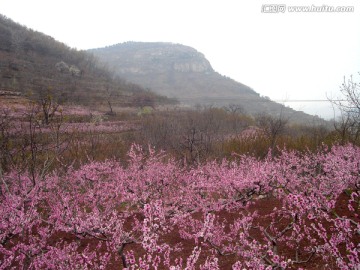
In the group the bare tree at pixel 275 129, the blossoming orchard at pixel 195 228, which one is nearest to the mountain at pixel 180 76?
the bare tree at pixel 275 129

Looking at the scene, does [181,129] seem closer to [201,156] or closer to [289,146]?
[201,156]

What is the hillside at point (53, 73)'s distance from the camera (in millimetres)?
39722

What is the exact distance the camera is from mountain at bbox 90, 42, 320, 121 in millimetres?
86363

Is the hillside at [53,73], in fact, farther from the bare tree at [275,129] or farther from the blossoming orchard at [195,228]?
the blossoming orchard at [195,228]

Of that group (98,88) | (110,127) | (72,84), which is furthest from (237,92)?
(110,127)

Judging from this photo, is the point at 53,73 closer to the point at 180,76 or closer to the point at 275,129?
the point at 275,129

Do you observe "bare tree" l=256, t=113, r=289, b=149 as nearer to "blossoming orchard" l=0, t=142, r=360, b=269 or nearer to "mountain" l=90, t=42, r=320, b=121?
"blossoming orchard" l=0, t=142, r=360, b=269

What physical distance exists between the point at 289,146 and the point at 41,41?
5883 centimetres

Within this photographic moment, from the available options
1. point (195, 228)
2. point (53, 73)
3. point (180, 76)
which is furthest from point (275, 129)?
point (180, 76)

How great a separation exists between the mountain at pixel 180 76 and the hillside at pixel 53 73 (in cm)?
2630

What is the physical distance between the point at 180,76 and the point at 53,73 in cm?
8279

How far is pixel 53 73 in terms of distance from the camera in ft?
160

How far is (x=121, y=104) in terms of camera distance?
49750 millimetres

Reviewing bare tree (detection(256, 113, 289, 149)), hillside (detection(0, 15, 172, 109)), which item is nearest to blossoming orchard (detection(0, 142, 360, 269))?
bare tree (detection(256, 113, 289, 149))
